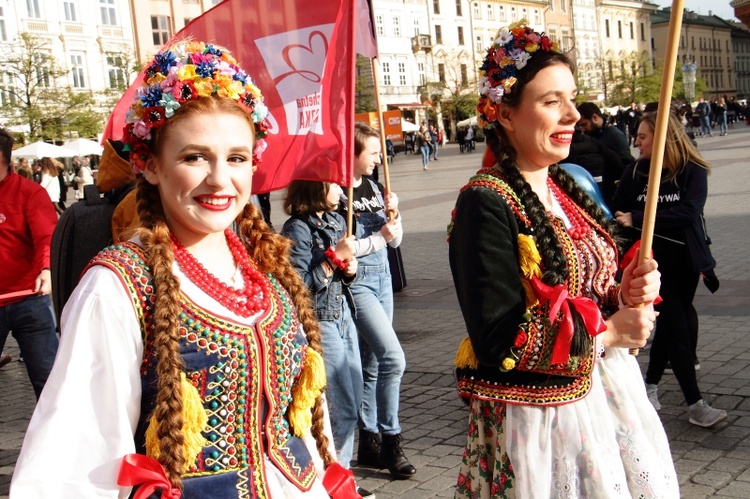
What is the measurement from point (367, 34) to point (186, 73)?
124 inches

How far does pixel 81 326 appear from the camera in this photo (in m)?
1.82

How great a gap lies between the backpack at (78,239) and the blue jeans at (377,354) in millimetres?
1330

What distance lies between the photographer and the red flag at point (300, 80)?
→ 4277 millimetres

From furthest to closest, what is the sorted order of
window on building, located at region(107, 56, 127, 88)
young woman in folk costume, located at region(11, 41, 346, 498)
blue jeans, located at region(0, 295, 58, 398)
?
1. window on building, located at region(107, 56, 127, 88)
2. blue jeans, located at region(0, 295, 58, 398)
3. young woman in folk costume, located at region(11, 41, 346, 498)

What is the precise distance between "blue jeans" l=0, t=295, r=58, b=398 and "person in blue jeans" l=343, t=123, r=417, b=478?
2.10 meters

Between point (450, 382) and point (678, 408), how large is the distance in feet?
5.34

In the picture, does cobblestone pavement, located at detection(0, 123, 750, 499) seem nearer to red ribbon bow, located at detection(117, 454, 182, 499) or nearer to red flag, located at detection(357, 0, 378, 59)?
red ribbon bow, located at detection(117, 454, 182, 499)

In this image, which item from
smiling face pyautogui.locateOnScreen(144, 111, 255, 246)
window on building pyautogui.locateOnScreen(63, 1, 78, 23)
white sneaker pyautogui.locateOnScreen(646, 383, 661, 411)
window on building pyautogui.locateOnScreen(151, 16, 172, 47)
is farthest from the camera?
window on building pyautogui.locateOnScreen(151, 16, 172, 47)

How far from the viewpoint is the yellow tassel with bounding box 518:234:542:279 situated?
2.49 metres

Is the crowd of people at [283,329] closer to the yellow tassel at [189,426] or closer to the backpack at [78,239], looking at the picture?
the yellow tassel at [189,426]

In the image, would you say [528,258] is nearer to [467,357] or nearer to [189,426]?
[467,357]

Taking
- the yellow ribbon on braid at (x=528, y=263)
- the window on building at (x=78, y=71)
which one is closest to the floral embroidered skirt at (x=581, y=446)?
the yellow ribbon on braid at (x=528, y=263)

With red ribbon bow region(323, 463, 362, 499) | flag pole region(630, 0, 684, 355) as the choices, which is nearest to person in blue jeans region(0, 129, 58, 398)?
red ribbon bow region(323, 463, 362, 499)

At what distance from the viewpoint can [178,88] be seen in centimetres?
204
